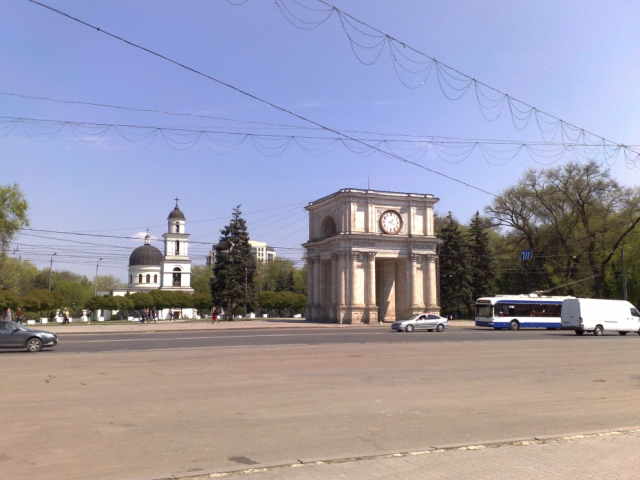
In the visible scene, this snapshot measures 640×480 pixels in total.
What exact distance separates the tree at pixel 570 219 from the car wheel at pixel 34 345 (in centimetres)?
5285

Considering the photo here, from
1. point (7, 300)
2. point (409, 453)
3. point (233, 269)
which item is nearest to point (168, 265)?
point (233, 269)

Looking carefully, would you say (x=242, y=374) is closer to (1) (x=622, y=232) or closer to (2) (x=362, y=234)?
(2) (x=362, y=234)

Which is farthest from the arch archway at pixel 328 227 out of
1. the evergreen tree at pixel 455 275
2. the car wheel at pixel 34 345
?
the car wheel at pixel 34 345

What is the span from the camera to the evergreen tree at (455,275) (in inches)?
2616

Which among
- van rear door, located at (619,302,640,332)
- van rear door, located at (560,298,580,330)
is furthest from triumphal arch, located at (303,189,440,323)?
van rear door, located at (619,302,640,332)

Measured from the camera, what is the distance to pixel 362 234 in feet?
177

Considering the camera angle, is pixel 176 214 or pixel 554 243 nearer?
pixel 554 243

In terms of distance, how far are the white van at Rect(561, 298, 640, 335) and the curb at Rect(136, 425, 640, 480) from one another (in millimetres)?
30000

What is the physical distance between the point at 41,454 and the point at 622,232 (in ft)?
208

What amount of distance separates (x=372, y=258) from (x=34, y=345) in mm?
36132

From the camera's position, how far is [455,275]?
219ft

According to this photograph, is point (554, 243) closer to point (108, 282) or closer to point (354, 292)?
point (354, 292)

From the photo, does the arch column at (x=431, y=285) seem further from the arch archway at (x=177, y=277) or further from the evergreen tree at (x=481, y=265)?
the arch archway at (x=177, y=277)

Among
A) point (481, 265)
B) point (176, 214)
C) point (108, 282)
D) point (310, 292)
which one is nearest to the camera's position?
point (310, 292)
